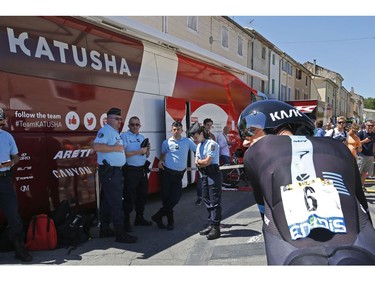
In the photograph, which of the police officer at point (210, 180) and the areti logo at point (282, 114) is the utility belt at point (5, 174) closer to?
the police officer at point (210, 180)

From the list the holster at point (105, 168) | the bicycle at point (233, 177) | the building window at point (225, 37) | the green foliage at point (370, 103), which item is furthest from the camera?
the green foliage at point (370, 103)

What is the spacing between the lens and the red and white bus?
4914 millimetres

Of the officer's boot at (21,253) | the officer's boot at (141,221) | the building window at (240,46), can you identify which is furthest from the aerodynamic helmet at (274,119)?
the building window at (240,46)

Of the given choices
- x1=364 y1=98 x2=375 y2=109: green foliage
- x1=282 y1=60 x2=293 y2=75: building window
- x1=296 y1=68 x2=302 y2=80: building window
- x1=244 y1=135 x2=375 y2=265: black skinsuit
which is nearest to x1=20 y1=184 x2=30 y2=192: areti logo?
x1=244 y1=135 x2=375 y2=265: black skinsuit

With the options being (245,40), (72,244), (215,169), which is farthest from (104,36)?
(245,40)

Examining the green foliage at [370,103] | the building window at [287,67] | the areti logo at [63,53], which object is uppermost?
the green foliage at [370,103]

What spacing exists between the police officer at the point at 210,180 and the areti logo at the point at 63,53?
2.14 metres

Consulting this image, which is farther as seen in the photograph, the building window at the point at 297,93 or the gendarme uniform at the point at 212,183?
the building window at the point at 297,93

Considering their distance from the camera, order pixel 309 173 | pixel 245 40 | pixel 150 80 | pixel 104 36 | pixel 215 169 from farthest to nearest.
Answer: pixel 245 40, pixel 150 80, pixel 104 36, pixel 215 169, pixel 309 173

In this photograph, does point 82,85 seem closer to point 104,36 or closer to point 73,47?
point 73,47

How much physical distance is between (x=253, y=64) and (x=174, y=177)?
71.2 feet

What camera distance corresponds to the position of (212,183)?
5441 millimetres

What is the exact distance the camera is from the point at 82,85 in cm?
589

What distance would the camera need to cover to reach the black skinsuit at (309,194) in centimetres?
127
